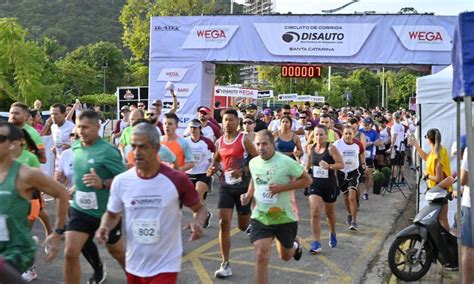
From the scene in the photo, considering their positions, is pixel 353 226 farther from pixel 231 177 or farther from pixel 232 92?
pixel 232 92

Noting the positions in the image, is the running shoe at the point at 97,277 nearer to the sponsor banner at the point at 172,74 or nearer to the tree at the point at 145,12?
the sponsor banner at the point at 172,74

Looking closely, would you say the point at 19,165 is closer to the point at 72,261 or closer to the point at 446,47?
the point at 72,261

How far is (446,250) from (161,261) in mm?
3973

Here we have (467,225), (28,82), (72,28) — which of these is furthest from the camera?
(72,28)

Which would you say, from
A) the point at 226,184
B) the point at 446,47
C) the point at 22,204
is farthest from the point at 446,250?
the point at 446,47

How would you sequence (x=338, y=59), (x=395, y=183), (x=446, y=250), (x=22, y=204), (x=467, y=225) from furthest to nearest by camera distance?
1. (x=338, y=59)
2. (x=395, y=183)
3. (x=446, y=250)
4. (x=467, y=225)
5. (x=22, y=204)

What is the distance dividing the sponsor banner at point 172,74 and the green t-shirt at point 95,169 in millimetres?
12663

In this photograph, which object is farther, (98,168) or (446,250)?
(446,250)

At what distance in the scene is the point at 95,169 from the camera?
514 centimetres

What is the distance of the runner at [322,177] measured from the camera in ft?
25.8

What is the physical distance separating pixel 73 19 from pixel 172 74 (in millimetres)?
76234

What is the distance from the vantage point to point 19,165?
12.9ft

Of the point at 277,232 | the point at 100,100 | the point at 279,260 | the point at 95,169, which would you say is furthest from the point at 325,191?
the point at 100,100

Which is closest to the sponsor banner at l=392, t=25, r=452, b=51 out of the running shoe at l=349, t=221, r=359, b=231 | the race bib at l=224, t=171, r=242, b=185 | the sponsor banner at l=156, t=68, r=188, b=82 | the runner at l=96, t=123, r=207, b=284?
the sponsor banner at l=156, t=68, r=188, b=82
